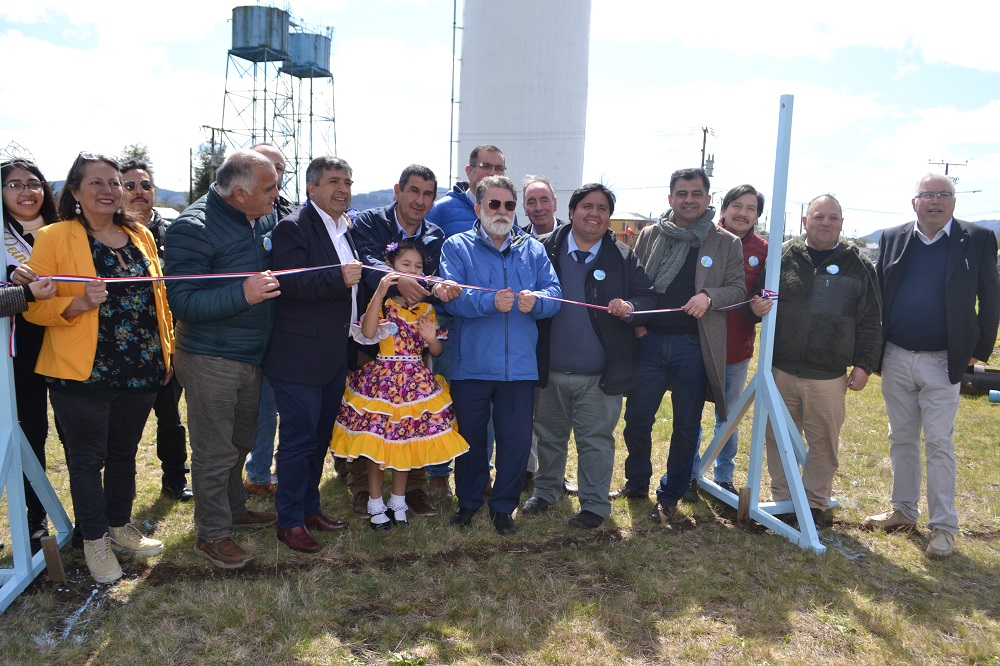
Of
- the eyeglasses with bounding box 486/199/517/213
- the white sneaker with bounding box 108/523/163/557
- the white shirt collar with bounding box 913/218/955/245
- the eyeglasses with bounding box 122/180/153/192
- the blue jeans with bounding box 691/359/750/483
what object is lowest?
the white sneaker with bounding box 108/523/163/557

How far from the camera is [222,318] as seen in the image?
3654 mm

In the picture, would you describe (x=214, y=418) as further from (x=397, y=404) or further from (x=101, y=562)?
(x=397, y=404)

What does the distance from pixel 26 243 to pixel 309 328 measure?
1700 mm

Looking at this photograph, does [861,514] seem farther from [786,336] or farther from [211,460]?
[211,460]

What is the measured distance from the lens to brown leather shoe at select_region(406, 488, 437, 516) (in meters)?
4.82

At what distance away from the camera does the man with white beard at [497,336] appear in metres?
4.33

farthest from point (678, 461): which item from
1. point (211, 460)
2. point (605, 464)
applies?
point (211, 460)

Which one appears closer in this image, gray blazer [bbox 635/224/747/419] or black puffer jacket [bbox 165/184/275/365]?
black puffer jacket [bbox 165/184/275/365]

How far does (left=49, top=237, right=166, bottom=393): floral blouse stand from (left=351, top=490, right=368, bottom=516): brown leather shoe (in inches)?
64.8

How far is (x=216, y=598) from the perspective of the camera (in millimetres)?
3488

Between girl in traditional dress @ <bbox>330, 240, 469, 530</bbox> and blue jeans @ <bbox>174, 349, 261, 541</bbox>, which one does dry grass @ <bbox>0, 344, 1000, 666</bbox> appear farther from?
girl in traditional dress @ <bbox>330, 240, 469, 530</bbox>

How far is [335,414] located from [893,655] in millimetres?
3256

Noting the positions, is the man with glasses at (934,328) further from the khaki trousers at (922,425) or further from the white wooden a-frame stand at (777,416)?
the white wooden a-frame stand at (777,416)

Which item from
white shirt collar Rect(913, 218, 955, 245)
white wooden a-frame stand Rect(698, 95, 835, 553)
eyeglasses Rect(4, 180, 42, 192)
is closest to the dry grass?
white wooden a-frame stand Rect(698, 95, 835, 553)
